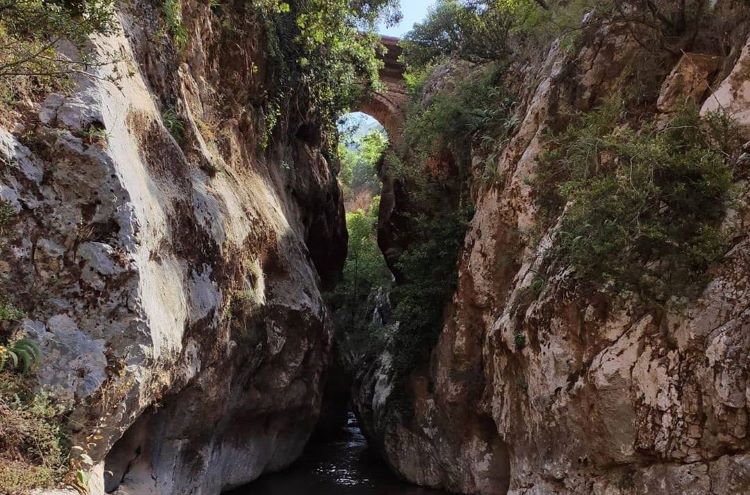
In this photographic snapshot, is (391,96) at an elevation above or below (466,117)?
above

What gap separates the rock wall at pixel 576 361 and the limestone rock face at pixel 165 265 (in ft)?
12.8


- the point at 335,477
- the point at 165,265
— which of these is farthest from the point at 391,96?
the point at 165,265

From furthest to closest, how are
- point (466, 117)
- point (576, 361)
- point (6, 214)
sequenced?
point (466, 117) → point (576, 361) → point (6, 214)

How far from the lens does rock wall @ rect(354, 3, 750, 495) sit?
260 inches

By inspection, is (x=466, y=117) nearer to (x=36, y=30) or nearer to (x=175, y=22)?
(x=175, y=22)

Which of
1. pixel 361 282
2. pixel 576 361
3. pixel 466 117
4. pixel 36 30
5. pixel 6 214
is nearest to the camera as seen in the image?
pixel 6 214

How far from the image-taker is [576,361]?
834 centimetres

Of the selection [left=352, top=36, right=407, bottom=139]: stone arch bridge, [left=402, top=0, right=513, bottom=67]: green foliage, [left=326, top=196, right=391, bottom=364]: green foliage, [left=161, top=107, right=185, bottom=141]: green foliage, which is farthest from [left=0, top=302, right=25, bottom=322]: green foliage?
[left=352, top=36, right=407, bottom=139]: stone arch bridge

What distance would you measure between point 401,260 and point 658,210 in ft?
26.7

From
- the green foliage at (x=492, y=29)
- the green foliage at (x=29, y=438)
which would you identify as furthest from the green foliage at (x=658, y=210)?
the green foliage at (x=29, y=438)

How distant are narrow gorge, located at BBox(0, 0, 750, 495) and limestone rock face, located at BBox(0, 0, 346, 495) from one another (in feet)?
0.13

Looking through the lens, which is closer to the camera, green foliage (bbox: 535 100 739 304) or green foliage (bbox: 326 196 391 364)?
green foliage (bbox: 535 100 739 304)

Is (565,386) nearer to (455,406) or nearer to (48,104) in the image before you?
(455,406)

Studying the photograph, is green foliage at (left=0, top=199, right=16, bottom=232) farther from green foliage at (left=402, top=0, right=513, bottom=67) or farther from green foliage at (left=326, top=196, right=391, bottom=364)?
green foliage at (left=402, top=0, right=513, bottom=67)
